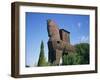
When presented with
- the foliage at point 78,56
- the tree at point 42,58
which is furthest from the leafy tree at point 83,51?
the tree at point 42,58

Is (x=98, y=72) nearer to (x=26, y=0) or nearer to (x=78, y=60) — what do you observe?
(x=78, y=60)

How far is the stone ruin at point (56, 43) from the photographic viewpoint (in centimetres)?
191

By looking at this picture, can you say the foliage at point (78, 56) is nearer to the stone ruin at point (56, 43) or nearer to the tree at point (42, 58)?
the stone ruin at point (56, 43)

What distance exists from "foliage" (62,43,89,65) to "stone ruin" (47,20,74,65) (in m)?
0.04

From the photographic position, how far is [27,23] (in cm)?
183

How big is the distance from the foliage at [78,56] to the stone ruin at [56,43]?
4cm

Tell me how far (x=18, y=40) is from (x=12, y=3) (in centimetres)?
27

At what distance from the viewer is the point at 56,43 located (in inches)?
76.0

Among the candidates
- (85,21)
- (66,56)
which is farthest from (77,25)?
(66,56)

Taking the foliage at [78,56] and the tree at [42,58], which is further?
the foliage at [78,56]

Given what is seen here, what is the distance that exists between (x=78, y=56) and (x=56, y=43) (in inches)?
9.0

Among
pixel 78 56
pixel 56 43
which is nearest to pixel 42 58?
pixel 56 43

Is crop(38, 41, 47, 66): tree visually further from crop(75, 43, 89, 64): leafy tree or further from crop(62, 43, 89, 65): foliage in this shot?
crop(75, 43, 89, 64): leafy tree

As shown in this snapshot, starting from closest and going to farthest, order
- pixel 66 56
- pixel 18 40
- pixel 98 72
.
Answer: pixel 18 40 < pixel 66 56 < pixel 98 72
